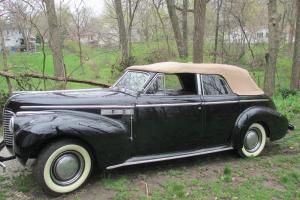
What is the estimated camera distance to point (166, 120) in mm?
5895

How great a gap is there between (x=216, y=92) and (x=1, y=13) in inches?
432

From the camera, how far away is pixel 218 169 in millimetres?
6109

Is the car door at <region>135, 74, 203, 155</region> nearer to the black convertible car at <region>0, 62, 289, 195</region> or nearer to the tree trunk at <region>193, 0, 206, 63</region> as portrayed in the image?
the black convertible car at <region>0, 62, 289, 195</region>

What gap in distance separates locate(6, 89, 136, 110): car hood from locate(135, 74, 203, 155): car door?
1.01 ft

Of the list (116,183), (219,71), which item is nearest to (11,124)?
(116,183)

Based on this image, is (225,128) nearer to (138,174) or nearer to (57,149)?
(138,174)

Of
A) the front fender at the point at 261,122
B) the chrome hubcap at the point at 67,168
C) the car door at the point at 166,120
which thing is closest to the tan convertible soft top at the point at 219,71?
the car door at the point at 166,120

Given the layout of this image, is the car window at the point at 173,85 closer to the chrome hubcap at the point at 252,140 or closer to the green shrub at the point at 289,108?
the chrome hubcap at the point at 252,140

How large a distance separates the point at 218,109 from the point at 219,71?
726 millimetres

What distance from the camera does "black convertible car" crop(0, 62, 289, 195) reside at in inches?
195

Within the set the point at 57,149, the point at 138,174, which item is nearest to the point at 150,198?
the point at 138,174

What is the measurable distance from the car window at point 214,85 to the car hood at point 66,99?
1412mm

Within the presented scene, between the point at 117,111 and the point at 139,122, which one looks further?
the point at 139,122

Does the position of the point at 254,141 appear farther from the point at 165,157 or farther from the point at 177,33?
the point at 177,33
